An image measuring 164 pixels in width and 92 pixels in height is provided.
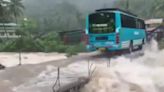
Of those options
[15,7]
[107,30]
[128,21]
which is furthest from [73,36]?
[107,30]

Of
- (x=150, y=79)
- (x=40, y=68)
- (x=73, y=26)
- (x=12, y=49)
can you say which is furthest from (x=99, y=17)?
(x=73, y=26)

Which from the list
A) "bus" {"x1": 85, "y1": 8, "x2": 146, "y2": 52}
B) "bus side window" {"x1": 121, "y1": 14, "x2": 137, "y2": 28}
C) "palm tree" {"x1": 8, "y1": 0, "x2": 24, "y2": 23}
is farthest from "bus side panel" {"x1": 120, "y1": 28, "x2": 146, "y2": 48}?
"palm tree" {"x1": 8, "y1": 0, "x2": 24, "y2": 23}

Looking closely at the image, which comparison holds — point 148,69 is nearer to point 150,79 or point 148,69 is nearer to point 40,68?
point 150,79

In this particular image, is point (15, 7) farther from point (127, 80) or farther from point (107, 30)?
point (127, 80)

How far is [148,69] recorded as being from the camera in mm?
16562

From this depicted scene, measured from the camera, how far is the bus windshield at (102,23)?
24.0 m

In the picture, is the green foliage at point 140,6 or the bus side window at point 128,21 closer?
the bus side window at point 128,21

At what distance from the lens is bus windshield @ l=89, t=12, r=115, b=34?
78.7ft

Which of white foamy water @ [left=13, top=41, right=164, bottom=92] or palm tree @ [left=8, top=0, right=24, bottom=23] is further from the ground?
palm tree @ [left=8, top=0, right=24, bottom=23]

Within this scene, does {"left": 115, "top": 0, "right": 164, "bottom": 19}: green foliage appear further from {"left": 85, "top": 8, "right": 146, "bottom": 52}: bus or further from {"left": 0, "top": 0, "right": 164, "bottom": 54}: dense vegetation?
{"left": 85, "top": 8, "right": 146, "bottom": 52}: bus

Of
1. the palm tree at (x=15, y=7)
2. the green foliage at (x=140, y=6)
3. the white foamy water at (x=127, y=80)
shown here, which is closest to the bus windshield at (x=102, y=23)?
the white foamy water at (x=127, y=80)

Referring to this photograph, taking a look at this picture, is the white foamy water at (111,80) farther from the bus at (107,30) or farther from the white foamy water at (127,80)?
the bus at (107,30)

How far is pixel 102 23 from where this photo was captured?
79.3 ft

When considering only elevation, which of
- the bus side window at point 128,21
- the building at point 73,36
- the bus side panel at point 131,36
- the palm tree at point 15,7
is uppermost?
the palm tree at point 15,7
